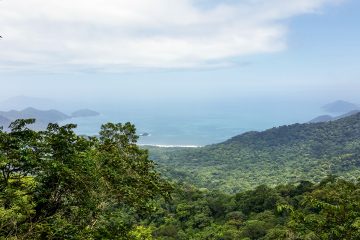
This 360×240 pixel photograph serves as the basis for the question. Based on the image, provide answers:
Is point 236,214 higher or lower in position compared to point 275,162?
higher

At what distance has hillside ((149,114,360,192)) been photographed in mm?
130500

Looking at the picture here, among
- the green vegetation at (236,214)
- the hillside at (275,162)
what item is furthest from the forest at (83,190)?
the hillside at (275,162)

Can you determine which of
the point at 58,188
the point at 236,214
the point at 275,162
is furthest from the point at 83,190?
the point at 275,162

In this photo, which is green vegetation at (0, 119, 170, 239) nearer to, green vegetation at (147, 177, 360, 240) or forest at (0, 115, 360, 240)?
forest at (0, 115, 360, 240)

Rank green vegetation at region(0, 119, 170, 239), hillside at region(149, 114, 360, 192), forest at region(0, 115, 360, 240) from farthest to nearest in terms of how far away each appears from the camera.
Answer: hillside at region(149, 114, 360, 192)
forest at region(0, 115, 360, 240)
green vegetation at region(0, 119, 170, 239)

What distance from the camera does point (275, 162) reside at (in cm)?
16625

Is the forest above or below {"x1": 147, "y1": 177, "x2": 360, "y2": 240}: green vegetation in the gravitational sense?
above

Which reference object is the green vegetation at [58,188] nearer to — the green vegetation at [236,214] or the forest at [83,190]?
the forest at [83,190]

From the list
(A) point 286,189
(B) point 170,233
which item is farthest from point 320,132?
(B) point 170,233

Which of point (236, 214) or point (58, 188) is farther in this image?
point (236, 214)

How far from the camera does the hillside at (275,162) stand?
428 feet

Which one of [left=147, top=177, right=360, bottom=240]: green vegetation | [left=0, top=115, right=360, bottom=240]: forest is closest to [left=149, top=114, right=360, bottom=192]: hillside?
[left=147, top=177, right=360, bottom=240]: green vegetation

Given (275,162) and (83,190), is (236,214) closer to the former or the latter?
(83,190)

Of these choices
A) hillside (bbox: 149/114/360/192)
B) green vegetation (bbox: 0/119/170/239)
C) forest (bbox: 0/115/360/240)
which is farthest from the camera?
hillside (bbox: 149/114/360/192)
